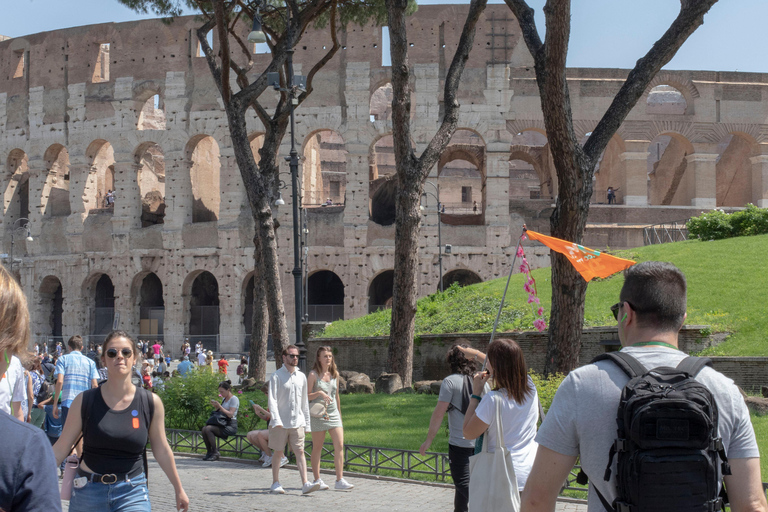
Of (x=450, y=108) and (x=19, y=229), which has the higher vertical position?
(x=450, y=108)

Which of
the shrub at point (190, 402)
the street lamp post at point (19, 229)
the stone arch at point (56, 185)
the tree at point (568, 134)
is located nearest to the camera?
the tree at point (568, 134)

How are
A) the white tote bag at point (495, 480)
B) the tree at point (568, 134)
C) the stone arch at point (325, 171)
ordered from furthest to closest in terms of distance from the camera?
1. the stone arch at point (325, 171)
2. the tree at point (568, 134)
3. the white tote bag at point (495, 480)

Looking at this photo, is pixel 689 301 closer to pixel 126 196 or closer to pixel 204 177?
pixel 204 177

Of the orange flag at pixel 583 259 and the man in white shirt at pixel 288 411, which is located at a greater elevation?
the orange flag at pixel 583 259

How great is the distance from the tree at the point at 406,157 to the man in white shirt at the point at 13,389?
7.86m

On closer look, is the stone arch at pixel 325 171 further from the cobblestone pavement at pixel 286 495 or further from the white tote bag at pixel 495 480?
the white tote bag at pixel 495 480

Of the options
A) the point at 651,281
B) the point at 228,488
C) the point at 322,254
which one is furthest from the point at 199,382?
the point at 322,254

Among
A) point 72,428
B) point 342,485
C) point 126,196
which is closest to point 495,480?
point 72,428

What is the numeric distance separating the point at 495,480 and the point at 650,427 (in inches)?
90.3

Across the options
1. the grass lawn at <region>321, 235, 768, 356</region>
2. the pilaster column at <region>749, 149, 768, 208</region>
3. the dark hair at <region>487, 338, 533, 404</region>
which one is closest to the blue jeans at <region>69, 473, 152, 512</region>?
the dark hair at <region>487, 338, 533, 404</region>

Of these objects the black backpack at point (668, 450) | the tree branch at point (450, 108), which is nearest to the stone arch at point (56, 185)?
the tree branch at point (450, 108)

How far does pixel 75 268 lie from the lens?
33062 mm

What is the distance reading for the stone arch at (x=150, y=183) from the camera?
33031 millimetres

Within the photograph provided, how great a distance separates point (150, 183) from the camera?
36094mm
